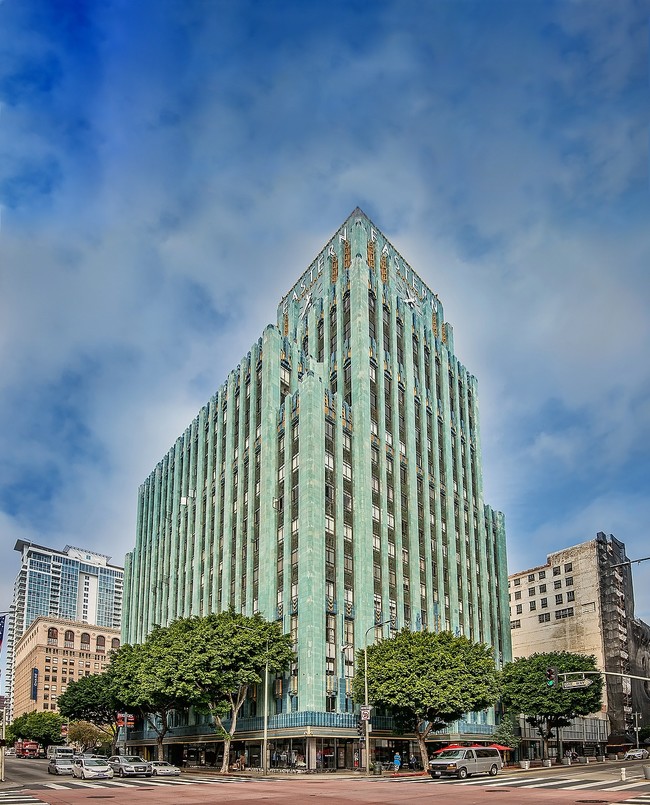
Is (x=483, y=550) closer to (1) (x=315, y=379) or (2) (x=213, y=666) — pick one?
(1) (x=315, y=379)

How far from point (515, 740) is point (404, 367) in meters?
45.3

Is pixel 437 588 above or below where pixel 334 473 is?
below

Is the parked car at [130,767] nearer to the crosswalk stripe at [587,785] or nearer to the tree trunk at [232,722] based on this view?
the tree trunk at [232,722]

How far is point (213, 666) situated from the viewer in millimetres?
64750

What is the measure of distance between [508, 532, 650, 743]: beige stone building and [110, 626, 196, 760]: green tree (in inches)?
3389

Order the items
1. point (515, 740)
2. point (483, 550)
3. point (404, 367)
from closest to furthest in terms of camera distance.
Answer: point (515, 740)
point (404, 367)
point (483, 550)

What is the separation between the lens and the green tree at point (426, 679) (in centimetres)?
6150

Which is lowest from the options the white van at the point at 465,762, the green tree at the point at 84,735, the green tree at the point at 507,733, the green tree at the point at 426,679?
the green tree at the point at 84,735

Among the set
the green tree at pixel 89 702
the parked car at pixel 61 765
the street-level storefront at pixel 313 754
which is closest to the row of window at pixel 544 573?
the street-level storefront at pixel 313 754

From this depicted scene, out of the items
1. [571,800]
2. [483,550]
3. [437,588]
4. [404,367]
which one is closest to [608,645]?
[483,550]

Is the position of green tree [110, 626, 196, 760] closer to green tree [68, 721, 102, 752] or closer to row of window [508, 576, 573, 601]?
green tree [68, 721, 102, 752]

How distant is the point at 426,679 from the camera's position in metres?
61.9

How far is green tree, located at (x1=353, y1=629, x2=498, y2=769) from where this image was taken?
6150 cm

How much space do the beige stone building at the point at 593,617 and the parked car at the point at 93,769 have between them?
9853 cm
